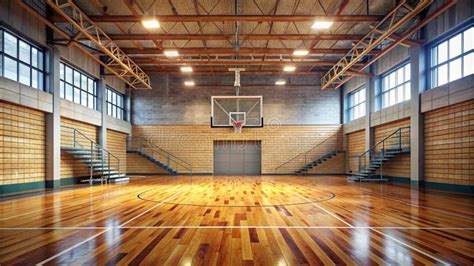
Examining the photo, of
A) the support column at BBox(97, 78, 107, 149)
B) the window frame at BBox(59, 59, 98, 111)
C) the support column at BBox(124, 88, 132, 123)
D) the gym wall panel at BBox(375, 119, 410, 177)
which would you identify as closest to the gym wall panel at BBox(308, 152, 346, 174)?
the gym wall panel at BBox(375, 119, 410, 177)

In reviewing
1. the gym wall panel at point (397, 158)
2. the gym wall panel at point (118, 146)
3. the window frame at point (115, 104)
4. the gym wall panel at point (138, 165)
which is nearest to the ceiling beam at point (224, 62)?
the window frame at point (115, 104)

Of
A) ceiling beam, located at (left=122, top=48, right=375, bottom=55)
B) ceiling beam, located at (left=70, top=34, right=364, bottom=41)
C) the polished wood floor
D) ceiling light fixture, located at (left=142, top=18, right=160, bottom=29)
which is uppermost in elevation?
ceiling beam, located at (left=70, top=34, right=364, bottom=41)

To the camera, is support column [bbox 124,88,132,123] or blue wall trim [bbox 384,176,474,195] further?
Answer: support column [bbox 124,88,132,123]

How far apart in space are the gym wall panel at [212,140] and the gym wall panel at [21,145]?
9.40 m

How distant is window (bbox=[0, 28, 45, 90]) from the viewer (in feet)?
33.2

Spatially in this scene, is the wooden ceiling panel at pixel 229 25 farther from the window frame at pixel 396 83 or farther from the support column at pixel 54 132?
the window frame at pixel 396 83

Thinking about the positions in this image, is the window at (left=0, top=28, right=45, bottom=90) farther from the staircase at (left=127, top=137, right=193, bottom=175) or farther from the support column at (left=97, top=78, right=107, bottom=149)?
the staircase at (left=127, top=137, right=193, bottom=175)

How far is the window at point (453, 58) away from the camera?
33.8 ft

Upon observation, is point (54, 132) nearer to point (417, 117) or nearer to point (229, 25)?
point (229, 25)

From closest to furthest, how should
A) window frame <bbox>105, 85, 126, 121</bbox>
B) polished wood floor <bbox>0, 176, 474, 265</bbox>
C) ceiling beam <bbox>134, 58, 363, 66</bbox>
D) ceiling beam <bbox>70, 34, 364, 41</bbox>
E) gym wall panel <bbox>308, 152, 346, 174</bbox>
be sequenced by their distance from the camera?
polished wood floor <bbox>0, 176, 474, 265</bbox> < ceiling beam <bbox>70, 34, 364, 41</bbox> < ceiling beam <bbox>134, 58, 363, 66</bbox> < window frame <bbox>105, 85, 126, 121</bbox> < gym wall panel <bbox>308, 152, 346, 174</bbox>

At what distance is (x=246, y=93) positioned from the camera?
21.3 meters

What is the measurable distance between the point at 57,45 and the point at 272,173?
1489cm

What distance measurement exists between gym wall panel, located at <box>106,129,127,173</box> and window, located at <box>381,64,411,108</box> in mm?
16309

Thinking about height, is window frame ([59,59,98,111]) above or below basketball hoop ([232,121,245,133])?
above
